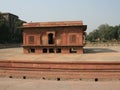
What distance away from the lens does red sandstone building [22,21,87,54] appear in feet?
100

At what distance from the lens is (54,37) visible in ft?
104

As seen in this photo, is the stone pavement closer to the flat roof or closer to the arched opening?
the flat roof

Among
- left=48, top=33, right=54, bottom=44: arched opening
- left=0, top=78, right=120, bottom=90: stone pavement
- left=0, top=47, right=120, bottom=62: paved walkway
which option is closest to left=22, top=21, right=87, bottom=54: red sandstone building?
left=48, top=33, right=54, bottom=44: arched opening

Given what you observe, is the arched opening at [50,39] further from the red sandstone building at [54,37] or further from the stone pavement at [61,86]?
the stone pavement at [61,86]

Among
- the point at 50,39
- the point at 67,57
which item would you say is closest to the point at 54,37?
the point at 50,39

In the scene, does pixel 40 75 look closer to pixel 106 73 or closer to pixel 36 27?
pixel 106 73

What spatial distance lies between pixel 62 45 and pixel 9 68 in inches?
714

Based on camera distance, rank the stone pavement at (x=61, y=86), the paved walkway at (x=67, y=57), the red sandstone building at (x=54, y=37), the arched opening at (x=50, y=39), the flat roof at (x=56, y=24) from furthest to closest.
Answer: the arched opening at (x=50, y=39)
the flat roof at (x=56, y=24)
the red sandstone building at (x=54, y=37)
the paved walkway at (x=67, y=57)
the stone pavement at (x=61, y=86)

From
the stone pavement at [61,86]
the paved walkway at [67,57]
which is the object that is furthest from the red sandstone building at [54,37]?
the stone pavement at [61,86]

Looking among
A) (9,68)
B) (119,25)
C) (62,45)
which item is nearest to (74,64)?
(9,68)

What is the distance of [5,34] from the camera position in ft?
221

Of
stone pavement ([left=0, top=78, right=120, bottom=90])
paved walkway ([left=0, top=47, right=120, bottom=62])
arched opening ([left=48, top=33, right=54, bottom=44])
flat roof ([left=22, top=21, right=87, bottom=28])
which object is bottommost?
stone pavement ([left=0, top=78, right=120, bottom=90])

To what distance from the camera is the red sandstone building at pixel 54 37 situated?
3061 centimetres

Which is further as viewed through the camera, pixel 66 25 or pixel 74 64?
pixel 66 25
